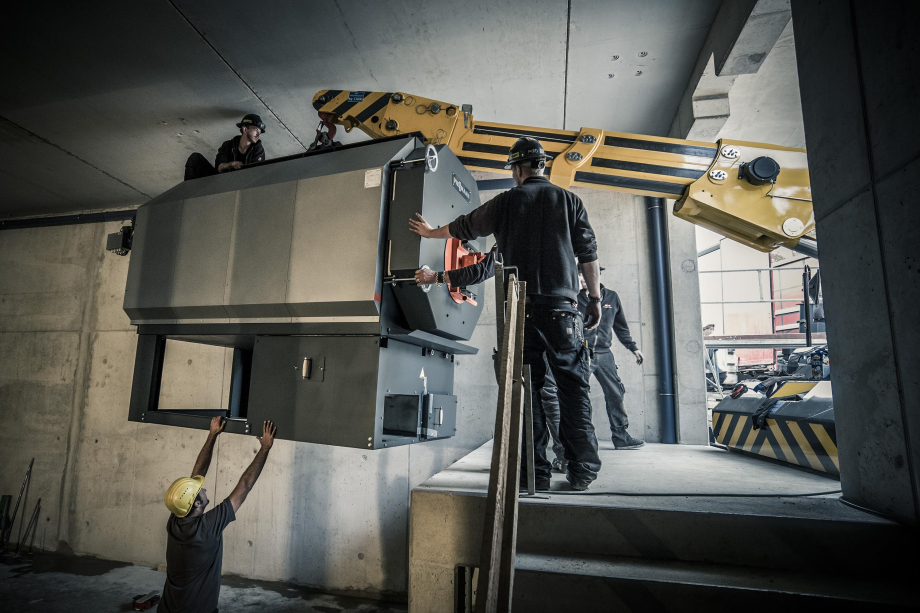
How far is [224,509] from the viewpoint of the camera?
3199 millimetres

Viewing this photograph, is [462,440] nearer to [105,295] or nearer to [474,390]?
[474,390]

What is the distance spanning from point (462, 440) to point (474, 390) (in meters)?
0.55

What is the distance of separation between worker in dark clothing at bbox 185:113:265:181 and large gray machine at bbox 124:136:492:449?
461mm

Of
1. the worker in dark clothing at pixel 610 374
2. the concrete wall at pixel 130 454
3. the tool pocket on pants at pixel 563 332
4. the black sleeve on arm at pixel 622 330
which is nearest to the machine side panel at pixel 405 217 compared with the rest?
the tool pocket on pants at pixel 563 332

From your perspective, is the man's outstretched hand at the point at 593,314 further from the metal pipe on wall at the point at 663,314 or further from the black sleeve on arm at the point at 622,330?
the metal pipe on wall at the point at 663,314

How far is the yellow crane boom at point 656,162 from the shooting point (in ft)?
9.59

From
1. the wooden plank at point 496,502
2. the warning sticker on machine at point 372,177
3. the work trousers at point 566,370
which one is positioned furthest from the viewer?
the warning sticker on machine at point 372,177

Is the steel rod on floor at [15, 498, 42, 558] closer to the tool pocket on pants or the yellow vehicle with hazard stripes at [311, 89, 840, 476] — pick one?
the yellow vehicle with hazard stripes at [311, 89, 840, 476]

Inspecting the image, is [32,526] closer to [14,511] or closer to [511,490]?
[14,511]

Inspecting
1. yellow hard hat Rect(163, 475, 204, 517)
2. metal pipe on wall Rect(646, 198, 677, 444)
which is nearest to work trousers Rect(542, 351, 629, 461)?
metal pipe on wall Rect(646, 198, 677, 444)

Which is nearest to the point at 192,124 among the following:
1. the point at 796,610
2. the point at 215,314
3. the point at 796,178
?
the point at 215,314

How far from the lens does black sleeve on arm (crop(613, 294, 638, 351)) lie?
13.7ft

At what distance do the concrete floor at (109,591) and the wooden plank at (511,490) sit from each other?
4.39 meters

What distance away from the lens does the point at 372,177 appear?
7.86ft
